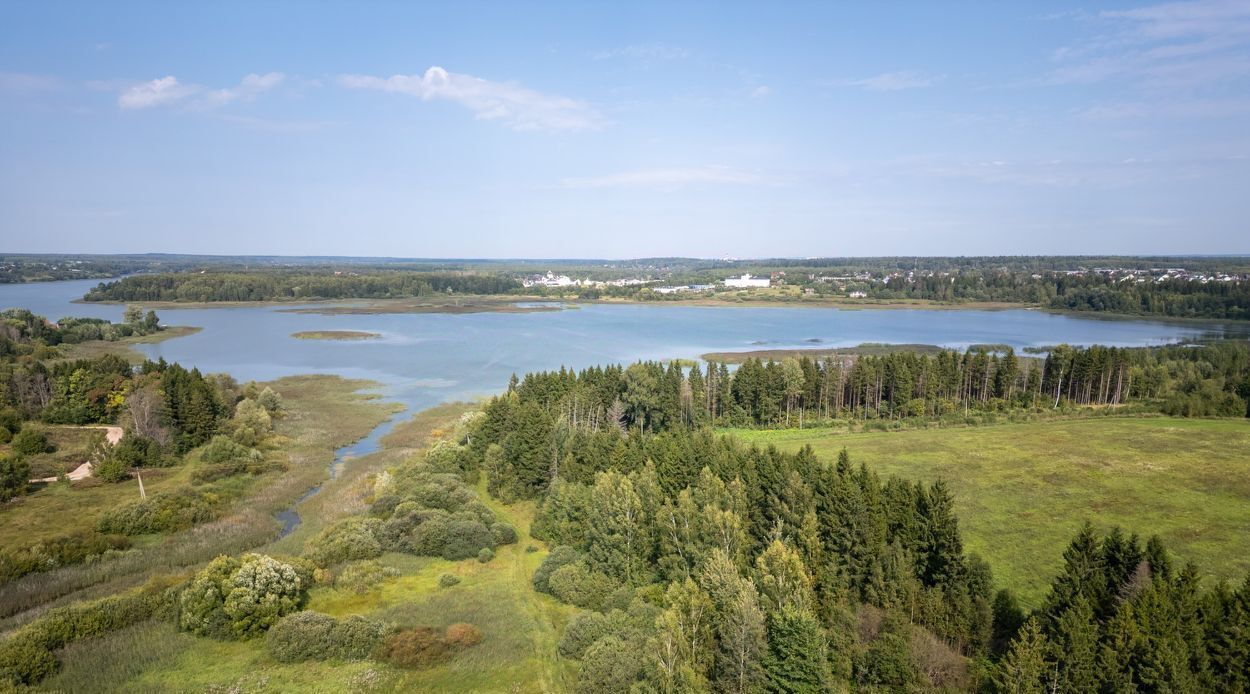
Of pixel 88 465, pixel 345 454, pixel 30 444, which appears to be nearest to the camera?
pixel 88 465

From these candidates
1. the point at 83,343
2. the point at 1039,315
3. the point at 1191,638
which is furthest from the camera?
the point at 1039,315

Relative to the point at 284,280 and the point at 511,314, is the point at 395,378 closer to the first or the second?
the point at 511,314

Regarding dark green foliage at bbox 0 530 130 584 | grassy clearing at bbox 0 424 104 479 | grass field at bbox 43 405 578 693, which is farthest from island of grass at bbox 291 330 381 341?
grass field at bbox 43 405 578 693

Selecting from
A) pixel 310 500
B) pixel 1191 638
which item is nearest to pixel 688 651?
pixel 1191 638

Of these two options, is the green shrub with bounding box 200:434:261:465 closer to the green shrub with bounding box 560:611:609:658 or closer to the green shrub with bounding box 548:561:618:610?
the green shrub with bounding box 548:561:618:610

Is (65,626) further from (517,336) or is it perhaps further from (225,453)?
(517,336)

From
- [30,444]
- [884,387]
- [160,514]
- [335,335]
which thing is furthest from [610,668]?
[335,335]
